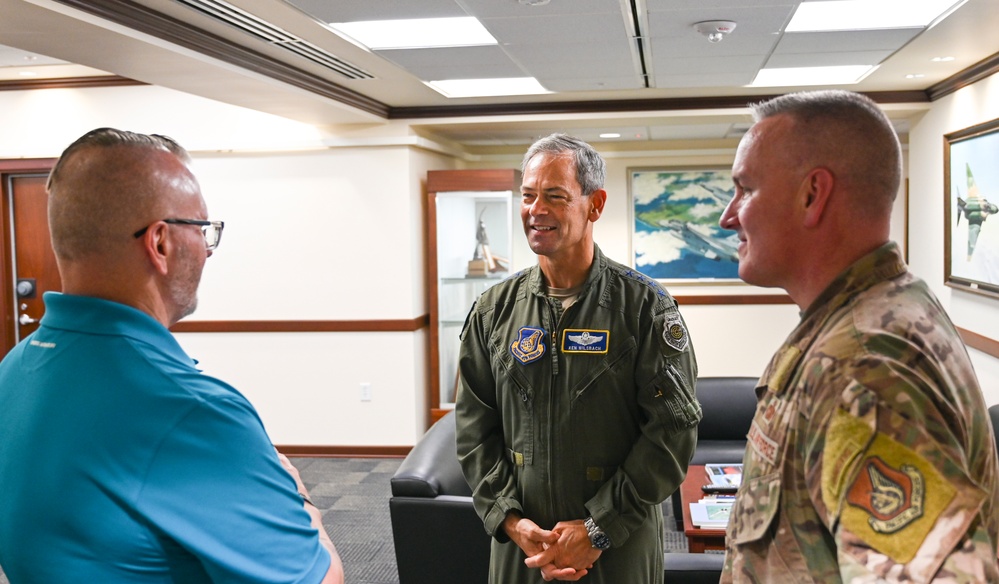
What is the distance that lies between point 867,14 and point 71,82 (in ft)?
16.2

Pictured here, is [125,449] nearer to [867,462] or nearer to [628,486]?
[867,462]

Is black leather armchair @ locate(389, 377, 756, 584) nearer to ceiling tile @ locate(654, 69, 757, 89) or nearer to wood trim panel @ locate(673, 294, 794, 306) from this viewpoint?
ceiling tile @ locate(654, 69, 757, 89)

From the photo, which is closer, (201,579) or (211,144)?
(201,579)

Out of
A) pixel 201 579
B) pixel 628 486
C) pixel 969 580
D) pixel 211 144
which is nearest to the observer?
pixel 969 580

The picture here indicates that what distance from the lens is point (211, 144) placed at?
216 inches

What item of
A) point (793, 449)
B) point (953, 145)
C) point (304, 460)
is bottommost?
point (304, 460)

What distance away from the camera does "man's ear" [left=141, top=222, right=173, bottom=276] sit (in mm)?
1057

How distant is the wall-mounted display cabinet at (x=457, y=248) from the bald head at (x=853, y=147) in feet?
15.4

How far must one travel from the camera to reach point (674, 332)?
1.78 m

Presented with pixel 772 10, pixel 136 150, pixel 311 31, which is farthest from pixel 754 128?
pixel 311 31

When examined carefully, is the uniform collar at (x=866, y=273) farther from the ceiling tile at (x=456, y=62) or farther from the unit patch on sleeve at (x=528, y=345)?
the ceiling tile at (x=456, y=62)

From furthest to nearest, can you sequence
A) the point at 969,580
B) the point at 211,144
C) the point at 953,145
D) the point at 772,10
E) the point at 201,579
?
the point at 211,144 → the point at 953,145 → the point at 772,10 → the point at 201,579 → the point at 969,580

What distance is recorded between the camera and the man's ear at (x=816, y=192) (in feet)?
3.01

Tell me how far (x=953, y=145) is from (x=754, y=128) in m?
4.26
